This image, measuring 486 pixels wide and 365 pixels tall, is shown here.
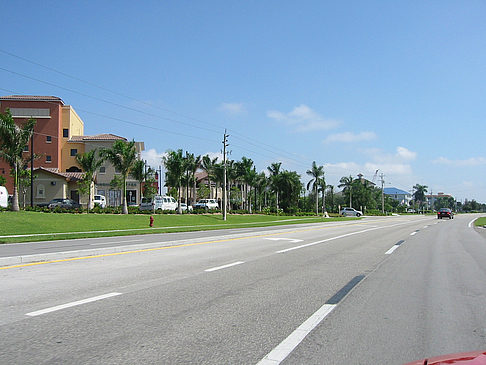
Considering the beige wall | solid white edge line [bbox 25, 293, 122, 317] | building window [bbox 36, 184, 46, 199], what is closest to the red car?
solid white edge line [bbox 25, 293, 122, 317]

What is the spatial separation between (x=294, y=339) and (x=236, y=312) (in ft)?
4.94

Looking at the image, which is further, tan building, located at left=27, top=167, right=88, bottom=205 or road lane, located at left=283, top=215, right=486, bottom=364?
tan building, located at left=27, top=167, right=88, bottom=205

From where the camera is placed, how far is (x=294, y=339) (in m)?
5.39

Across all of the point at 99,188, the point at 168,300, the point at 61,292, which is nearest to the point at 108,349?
the point at 168,300

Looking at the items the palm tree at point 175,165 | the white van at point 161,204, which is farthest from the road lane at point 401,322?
the white van at point 161,204

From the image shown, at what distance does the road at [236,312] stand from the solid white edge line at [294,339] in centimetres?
1

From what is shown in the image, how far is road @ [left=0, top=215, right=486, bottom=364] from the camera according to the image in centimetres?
491

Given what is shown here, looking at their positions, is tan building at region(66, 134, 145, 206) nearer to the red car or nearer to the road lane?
the road lane

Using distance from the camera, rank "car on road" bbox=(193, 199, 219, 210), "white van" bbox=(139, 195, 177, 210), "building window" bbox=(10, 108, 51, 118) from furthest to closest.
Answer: "car on road" bbox=(193, 199, 219, 210)
"building window" bbox=(10, 108, 51, 118)
"white van" bbox=(139, 195, 177, 210)

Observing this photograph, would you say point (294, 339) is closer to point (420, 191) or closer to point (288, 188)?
point (288, 188)

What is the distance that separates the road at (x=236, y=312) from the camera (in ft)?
16.1

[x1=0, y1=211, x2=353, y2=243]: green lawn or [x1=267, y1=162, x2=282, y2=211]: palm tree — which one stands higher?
[x1=267, y1=162, x2=282, y2=211]: palm tree

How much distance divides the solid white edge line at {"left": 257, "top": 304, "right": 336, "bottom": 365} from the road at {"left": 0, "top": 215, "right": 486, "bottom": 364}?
15mm

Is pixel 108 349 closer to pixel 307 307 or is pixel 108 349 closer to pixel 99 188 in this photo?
pixel 307 307
